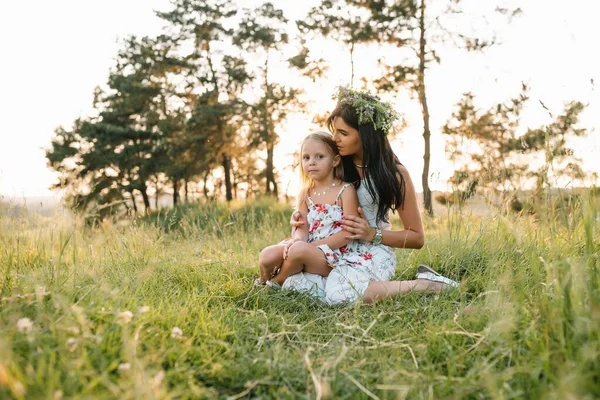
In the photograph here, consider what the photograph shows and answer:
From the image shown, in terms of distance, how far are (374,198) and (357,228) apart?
0.93 ft

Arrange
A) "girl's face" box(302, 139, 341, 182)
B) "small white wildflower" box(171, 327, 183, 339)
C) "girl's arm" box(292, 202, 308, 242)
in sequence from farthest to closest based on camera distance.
A: "girl's arm" box(292, 202, 308, 242) < "girl's face" box(302, 139, 341, 182) < "small white wildflower" box(171, 327, 183, 339)

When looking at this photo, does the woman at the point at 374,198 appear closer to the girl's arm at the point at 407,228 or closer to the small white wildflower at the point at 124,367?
the girl's arm at the point at 407,228

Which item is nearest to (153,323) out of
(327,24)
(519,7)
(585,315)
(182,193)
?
(585,315)

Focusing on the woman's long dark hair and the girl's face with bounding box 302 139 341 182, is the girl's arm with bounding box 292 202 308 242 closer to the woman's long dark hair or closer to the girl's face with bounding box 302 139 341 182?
the girl's face with bounding box 302 139 341 182

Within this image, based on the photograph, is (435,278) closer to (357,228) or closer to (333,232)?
(357,228)

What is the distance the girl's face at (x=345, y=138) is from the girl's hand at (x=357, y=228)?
51 cm

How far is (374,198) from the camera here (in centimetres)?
366

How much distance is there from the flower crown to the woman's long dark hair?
0.14 feet

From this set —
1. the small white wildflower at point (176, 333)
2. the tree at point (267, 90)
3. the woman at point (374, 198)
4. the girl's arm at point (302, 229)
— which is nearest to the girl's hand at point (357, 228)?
the woman at point (374, 198)

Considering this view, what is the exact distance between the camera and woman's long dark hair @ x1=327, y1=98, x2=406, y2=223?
3619mm

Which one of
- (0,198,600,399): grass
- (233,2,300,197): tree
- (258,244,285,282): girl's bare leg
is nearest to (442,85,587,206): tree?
(0,198,600,399): grass

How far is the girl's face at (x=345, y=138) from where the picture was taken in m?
3.71

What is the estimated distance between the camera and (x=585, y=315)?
1878mm

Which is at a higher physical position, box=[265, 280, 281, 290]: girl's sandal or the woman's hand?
the woman's hand
